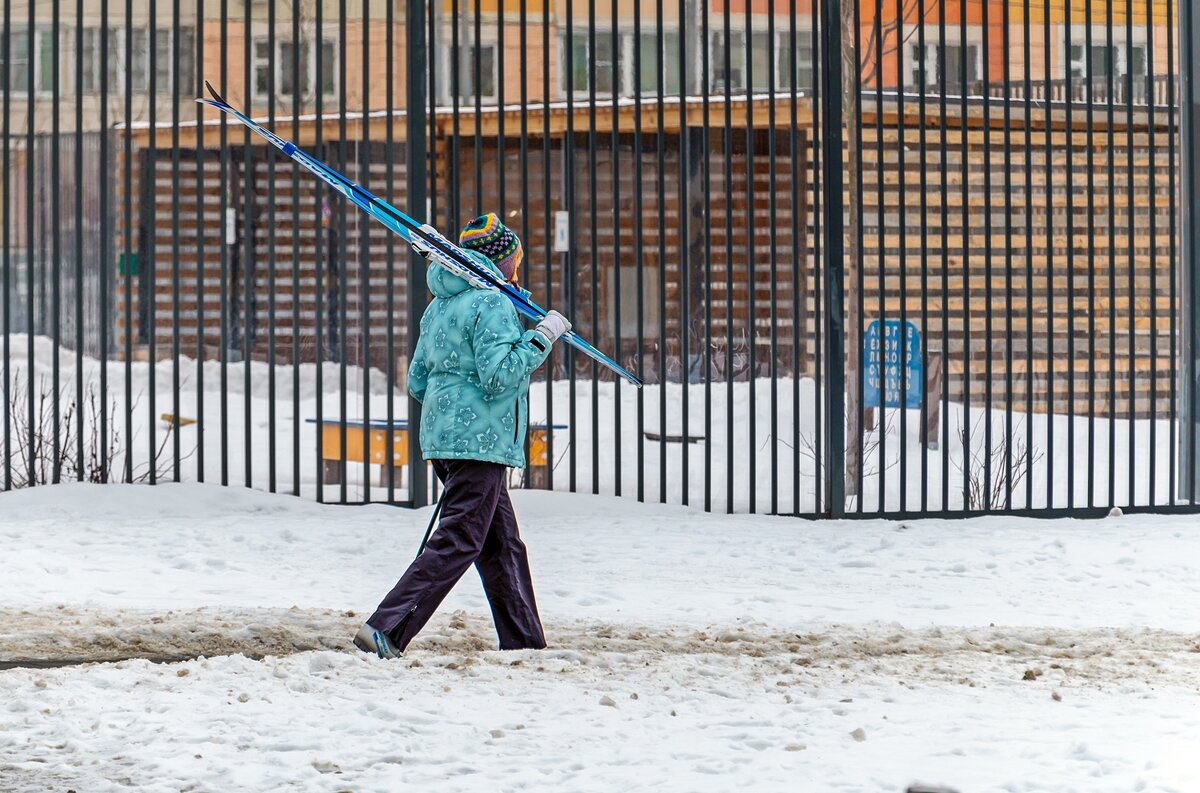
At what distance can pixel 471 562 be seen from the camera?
5.46 metres

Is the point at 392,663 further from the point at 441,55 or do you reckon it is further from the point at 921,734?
the point at 441,55

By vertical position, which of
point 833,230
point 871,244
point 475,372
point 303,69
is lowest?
point 475,372


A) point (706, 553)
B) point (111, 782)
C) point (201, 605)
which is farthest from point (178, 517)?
point (111, 782)

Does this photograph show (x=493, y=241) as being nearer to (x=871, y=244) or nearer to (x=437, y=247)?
(x=437, y=247)

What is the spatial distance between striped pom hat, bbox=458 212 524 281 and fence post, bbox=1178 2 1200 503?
204 inches

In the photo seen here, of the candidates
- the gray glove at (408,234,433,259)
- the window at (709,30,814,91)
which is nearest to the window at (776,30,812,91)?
the window at (709,30,814,91)

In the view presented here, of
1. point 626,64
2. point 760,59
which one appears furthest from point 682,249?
point 626,64

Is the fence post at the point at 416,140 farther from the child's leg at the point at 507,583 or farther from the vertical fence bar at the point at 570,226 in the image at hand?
the child's leg at the point at 507,583

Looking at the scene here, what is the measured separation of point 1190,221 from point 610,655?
5.51 metres

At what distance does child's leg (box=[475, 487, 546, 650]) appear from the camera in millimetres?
5617

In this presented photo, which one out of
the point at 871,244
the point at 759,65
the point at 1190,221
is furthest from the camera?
the point at 759,65

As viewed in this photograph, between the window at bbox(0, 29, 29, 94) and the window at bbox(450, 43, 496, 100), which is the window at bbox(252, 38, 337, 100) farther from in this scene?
the window at bbox(0, 29, 29, 94)

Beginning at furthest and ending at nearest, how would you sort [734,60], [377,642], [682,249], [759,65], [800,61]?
[734,60] < [800,61] < [759,65] < [682,249] < [377,642]

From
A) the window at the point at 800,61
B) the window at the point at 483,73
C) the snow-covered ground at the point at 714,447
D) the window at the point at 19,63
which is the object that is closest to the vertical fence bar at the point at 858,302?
the snow-covered ground at the point at 714,447
